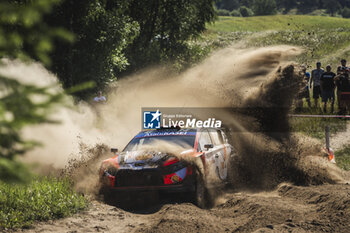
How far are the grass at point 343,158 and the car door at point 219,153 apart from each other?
477cm

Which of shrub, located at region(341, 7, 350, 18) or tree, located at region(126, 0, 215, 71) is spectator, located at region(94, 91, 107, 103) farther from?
shrub, located at region(341, 7, 350, 18)

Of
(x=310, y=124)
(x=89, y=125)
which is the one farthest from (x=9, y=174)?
(x=310, y=124)

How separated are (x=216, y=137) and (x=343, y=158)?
605 cm

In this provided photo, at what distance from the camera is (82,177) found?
35.3 ft

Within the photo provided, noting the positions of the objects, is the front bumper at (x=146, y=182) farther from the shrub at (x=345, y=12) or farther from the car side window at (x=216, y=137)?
the shrub at (x=345, y=12)

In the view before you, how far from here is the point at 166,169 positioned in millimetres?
9039

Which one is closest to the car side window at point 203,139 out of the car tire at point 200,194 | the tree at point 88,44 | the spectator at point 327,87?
the car tire at point 200,194

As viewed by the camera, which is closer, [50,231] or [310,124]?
[50,231]

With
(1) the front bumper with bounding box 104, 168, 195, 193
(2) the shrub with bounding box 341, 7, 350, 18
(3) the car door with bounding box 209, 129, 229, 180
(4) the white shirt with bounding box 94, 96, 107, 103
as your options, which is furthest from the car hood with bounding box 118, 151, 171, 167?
(2) the shrub with bounding box 341, 7, 350, 18

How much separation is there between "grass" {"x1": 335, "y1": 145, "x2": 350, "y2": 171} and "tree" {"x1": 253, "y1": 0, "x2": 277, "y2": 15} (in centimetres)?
14663

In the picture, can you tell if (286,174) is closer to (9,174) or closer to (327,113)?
(327,113)

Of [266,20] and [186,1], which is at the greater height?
[266,20]

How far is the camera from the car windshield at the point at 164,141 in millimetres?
10023

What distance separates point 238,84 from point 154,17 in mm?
25667
